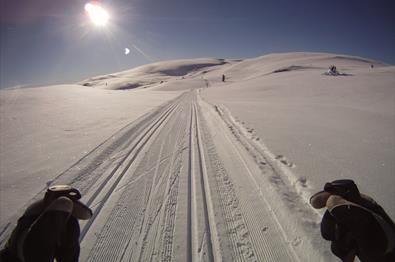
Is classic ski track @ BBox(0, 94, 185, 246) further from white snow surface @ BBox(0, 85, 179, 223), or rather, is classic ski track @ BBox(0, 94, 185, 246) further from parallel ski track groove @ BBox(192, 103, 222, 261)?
parallel ski track groove @ BBox(192, 103, 222, 261)

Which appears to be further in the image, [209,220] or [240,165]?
[240,165]

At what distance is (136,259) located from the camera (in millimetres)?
2412

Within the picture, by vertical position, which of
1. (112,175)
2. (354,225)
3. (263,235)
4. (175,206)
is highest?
(354,225)

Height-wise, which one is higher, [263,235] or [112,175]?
[112,175]

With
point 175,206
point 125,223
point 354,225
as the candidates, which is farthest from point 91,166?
point 354,225

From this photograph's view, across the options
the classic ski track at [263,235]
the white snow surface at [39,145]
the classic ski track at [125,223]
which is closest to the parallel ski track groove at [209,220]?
the classic ski track at [263,235]

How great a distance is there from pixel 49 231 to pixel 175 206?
82.4 inches

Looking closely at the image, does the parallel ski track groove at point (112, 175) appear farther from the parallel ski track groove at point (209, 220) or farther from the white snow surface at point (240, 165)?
the parallel ski track groove at point (209, 220)

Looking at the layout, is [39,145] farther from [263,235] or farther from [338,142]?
[338,142]

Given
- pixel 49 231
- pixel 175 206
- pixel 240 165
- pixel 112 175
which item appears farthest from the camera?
pixel 240 165

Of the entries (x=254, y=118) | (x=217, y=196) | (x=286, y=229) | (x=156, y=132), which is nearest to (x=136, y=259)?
(x=217, y=196)

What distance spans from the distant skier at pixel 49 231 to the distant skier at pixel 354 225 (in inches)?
62.1

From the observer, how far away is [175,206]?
3256 millimetres

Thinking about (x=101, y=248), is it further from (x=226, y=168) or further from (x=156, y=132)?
(x=156, y=132)
